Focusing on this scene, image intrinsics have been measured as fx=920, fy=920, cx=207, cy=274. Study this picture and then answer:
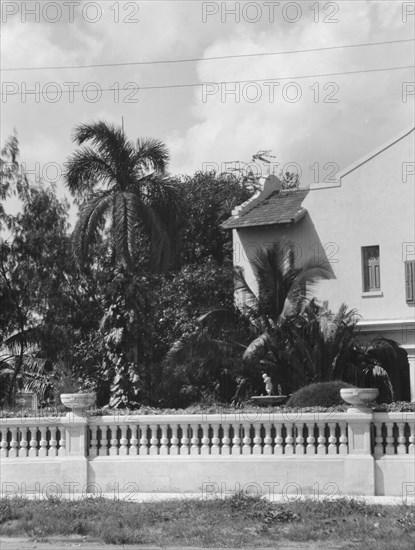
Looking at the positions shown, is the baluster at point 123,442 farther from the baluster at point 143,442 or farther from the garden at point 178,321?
the garden at point 178,321

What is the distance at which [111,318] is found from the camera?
84.8 ft

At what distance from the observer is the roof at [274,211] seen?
32.1m

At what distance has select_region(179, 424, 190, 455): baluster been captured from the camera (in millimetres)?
15562

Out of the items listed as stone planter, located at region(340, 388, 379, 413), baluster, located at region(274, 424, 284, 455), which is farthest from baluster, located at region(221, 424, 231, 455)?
stone planter, located at region(340, 388, 379, 413)

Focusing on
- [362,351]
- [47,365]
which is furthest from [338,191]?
[47,365]

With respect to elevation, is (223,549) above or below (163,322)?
below

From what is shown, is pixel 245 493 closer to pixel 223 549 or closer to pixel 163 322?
pixel 223 549

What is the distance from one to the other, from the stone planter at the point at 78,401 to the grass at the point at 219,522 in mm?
2231

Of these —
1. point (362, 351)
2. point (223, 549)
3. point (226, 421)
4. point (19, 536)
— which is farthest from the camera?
point (362, 351)

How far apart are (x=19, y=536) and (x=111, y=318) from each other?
13790 millimetres

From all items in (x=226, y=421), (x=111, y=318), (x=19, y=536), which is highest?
(x=111, y=318)

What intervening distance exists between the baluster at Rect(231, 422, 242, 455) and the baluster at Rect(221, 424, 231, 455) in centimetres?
8

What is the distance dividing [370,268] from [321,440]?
16.4 m

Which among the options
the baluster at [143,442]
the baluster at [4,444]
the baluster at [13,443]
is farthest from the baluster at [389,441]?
the baluster at [4,444]
